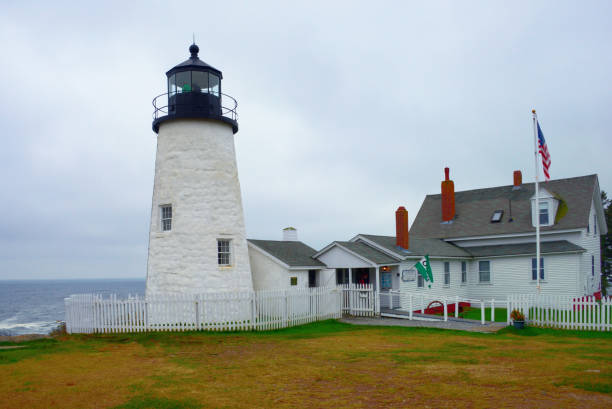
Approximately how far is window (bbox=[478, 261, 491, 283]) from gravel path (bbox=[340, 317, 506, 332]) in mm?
9430

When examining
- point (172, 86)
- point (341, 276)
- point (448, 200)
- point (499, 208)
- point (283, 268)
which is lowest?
point (341, 276)

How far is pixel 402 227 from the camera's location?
2486 cm

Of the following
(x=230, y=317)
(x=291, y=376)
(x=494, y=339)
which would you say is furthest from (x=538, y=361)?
(x=230, y=317)

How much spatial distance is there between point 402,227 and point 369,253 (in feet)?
9.89

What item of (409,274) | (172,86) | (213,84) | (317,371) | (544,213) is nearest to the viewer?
(317,371)

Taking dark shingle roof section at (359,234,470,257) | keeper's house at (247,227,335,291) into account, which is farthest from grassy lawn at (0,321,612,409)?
dark shingle roof section at (359,234,470,257)

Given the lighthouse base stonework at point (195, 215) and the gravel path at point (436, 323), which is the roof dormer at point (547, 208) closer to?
the gravel path at point (436, 323)

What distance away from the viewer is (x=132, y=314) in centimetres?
1756

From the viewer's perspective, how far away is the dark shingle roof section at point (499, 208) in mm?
27188

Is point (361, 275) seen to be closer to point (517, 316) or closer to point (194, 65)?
point (517, 316)

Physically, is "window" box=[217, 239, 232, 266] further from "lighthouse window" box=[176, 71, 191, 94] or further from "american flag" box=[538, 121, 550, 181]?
"american flag" box=[538, 121, 550, 181]

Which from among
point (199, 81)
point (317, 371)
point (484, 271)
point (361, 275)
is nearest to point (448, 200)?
point (484, 271)

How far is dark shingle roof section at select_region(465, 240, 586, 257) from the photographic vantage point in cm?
2469

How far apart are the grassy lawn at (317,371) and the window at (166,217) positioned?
4883 millimetres
